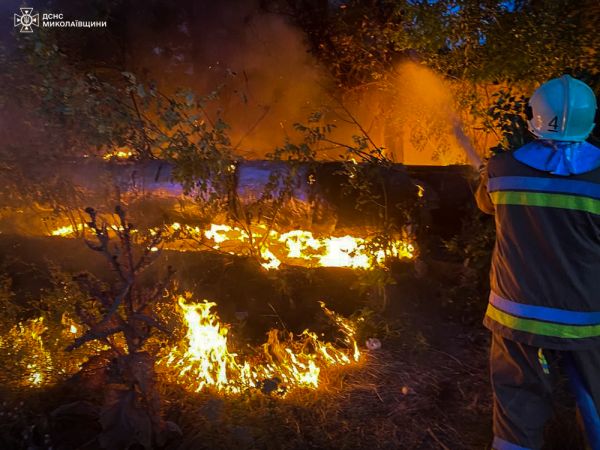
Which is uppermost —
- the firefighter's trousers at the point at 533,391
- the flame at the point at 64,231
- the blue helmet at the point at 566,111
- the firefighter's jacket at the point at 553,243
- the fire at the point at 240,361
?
the blue helmet at the point at 566,111

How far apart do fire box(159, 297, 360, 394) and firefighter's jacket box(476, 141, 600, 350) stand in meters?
1.62

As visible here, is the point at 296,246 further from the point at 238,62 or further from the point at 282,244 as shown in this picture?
the point at 238,62

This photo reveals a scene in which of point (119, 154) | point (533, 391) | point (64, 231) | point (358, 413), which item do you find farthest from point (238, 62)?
point (533, 391)

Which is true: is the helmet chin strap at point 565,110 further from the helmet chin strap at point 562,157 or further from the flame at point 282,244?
the flame at point 282,244

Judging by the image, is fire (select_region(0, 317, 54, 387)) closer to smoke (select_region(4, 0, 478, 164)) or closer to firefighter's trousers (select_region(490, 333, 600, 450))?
firefighter's trousers (select_region(490, 333, 600, 450))

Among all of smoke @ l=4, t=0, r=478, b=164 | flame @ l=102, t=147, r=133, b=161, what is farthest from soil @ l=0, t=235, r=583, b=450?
smoke @ l=4, t=0, r=478, b=164

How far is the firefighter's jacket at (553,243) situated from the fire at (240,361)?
1616mm

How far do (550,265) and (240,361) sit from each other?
7.85 feet

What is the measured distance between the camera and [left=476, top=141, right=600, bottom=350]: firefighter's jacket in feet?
7.10

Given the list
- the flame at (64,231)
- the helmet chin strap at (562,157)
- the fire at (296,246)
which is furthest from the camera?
the flame at (64,231)

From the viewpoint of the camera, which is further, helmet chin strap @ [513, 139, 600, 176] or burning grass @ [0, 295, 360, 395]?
burning grass @ [0, 295, 360, 395]

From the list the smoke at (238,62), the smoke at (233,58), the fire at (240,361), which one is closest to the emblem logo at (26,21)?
the smoke at (238,62)

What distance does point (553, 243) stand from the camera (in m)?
2.20

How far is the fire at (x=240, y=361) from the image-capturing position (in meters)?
3.39
